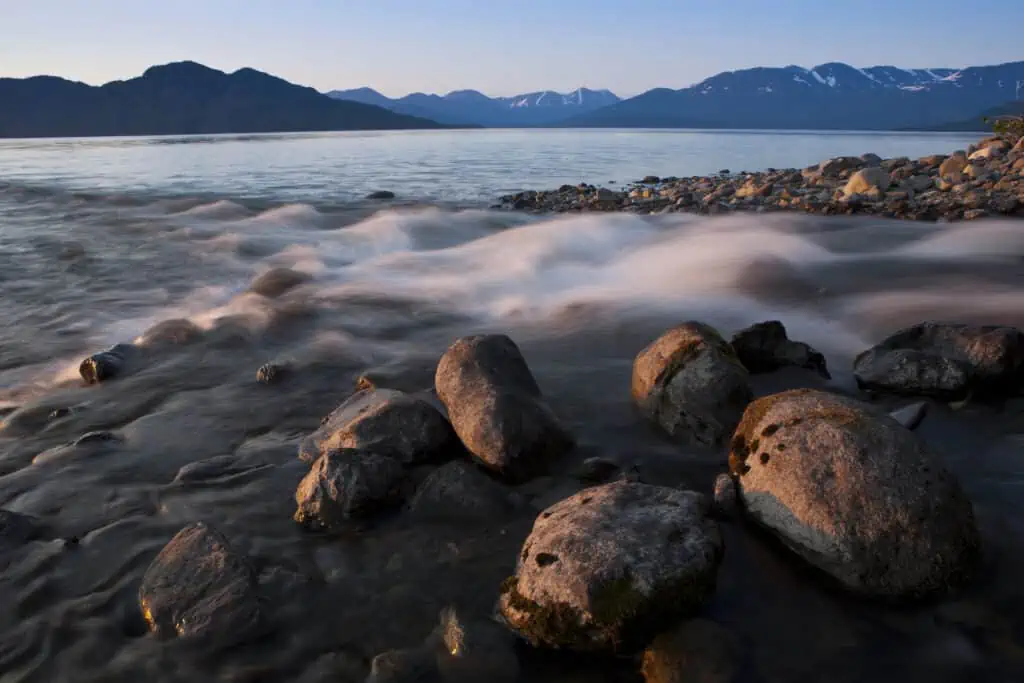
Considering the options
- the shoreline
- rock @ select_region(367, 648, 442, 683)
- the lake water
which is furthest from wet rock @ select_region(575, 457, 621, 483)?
the shoreline

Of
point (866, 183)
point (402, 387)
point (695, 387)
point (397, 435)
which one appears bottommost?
point (402, 387)

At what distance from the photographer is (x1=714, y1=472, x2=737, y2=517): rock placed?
5766mm

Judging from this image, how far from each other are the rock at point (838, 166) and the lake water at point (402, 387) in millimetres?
11855

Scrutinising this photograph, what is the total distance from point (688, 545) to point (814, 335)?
23.9ft

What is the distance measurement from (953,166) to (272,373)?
2800cm

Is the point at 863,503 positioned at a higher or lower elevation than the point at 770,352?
higher

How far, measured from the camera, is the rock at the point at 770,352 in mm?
8797

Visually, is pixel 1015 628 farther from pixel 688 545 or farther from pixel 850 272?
pixel 850 272

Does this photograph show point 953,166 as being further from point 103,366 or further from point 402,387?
point 103,366

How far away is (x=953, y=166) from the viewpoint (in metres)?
27.0

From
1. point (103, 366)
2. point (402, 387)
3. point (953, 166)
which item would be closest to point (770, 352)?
point (402, 387)

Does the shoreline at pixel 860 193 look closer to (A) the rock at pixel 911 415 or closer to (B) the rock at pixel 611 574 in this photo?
(A) the rock at pixel 911 415

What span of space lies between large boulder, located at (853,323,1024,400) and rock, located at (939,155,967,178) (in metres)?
21.6

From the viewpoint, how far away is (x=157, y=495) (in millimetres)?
6402
